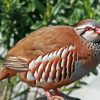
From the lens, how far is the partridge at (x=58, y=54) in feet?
12.6

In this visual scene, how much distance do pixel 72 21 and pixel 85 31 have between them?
100cm

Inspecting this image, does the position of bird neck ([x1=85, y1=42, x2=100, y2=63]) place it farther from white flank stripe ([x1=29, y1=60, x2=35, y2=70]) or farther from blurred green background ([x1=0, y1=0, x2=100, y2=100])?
blurred green background ([x1=0, y1=0, x2=100, y2=100])

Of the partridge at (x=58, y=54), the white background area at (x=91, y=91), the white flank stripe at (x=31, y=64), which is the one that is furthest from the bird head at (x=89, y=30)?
the white background area at (x=91, y=91)

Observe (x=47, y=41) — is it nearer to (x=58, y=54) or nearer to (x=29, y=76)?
(x=58, y=54)

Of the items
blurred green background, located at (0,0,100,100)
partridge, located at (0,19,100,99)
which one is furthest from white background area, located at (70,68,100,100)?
partridge, located at (0,19,100,99)

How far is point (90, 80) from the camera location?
22.7 feet

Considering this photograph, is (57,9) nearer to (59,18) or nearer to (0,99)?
(59,18)

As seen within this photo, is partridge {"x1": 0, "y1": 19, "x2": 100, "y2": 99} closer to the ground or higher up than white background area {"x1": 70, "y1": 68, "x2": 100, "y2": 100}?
closer to the ground

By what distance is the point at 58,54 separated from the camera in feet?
12.6

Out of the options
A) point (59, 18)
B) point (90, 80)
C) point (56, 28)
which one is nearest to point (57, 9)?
point (59, 18)

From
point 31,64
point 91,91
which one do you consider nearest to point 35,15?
point 31,64

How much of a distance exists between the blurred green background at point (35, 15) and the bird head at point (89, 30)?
0.85 m

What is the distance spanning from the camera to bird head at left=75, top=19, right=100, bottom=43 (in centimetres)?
383

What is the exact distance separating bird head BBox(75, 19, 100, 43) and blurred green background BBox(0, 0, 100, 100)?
85 cm
